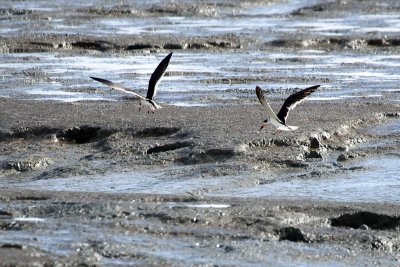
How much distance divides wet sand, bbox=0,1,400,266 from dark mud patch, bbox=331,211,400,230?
1 centimetres

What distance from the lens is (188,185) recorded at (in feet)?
35.4

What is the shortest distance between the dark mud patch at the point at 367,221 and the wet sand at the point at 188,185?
10mm

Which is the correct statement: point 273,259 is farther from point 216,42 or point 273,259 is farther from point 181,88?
point 216,42

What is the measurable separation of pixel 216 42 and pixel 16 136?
10.8 meters

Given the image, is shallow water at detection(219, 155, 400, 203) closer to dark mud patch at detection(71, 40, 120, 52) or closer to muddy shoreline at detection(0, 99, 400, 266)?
muddy shoreline at detection(0, 99, 400, 266)

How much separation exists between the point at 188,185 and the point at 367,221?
1990mm

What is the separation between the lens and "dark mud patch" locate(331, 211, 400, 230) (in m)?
9.30

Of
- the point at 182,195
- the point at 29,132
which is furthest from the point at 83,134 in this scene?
the point at 182,195

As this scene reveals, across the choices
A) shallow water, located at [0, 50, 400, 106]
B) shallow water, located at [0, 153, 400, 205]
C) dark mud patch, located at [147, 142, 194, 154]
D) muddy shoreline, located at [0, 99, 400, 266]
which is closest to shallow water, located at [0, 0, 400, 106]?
shallow water, located at [0, 50, 400, 106]

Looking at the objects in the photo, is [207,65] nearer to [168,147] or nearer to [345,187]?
[168,147]

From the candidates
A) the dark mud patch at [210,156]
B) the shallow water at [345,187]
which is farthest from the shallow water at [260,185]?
the dark mud patch at [210,156]

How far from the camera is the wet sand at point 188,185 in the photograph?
8.27 m

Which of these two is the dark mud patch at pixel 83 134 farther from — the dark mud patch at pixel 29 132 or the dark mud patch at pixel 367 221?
the dark mud patch at pixel 367 221

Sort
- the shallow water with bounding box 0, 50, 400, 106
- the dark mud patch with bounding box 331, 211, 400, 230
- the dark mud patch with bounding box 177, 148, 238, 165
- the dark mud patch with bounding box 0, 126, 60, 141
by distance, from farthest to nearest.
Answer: the shallow water with bounding box 0, 50, 400, 106, the dark mud patch with bounding box 0, 126, 60, 141, the dark mud patch with bounding box 177, 148, 238, 165, the dark mud patch with bounding box 331, 211, 400, 230
